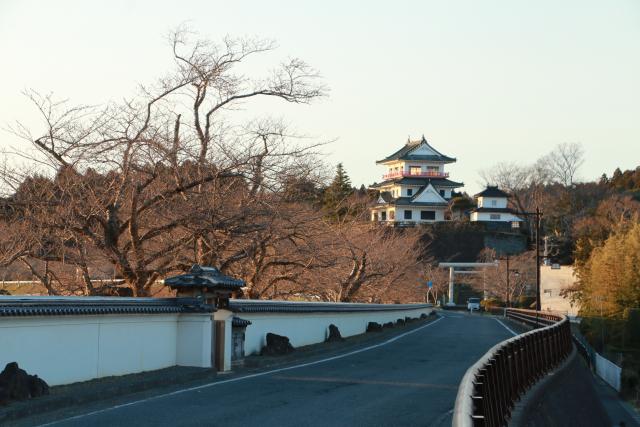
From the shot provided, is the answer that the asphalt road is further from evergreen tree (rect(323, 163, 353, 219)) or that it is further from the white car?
the white car

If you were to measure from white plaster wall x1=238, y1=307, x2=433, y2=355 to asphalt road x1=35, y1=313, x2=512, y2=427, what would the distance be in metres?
1.33

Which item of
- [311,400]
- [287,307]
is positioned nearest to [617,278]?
[287,307]

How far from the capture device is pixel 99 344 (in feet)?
44.5

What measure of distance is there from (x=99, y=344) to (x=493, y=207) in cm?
10675

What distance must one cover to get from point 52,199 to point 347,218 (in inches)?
773

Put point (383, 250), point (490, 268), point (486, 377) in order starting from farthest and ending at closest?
1. point (490, 268)
2. point (383, 250)
3. point (486, 377)

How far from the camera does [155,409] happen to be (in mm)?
11328

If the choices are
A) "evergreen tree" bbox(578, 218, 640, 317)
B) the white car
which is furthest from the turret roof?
"evergreen tree" bbox(578, 218, 640, 317)

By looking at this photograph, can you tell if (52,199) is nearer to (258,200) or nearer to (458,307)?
(258,200)

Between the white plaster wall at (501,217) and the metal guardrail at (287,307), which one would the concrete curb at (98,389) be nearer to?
the metal guardrail at (287,307)

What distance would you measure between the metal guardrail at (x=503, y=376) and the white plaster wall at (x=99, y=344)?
6.06m

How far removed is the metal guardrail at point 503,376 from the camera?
605 cm

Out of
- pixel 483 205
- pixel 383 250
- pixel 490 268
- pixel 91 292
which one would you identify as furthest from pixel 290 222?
pixel 483 205

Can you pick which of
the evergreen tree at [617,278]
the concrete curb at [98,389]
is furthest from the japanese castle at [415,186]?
the concrete curb at [98,389]
